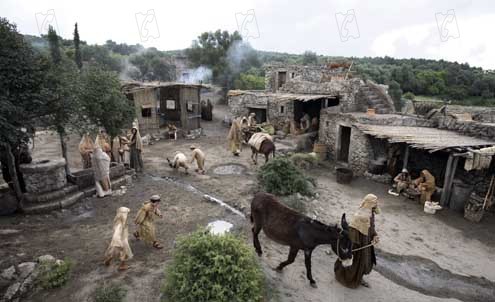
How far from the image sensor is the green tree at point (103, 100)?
9523 millimetres

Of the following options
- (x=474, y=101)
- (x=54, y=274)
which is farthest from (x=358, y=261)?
(x=474, y=101)

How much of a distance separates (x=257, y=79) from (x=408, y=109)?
1715 cm

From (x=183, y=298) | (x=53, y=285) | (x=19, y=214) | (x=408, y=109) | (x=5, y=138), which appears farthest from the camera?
(x=408, y=109)

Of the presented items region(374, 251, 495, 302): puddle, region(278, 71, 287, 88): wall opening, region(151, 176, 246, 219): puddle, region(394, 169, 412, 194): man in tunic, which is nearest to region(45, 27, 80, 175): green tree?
region(151, 176, 246, 219): puddle

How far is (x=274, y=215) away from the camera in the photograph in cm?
581

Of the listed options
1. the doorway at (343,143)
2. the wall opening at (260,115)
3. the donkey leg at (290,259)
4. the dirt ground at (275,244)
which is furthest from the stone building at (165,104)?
the donkey leg at (290,259)

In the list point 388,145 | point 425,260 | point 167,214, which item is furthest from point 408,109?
point 167,214

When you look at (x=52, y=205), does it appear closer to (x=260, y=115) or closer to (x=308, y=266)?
(x=308, y=266)

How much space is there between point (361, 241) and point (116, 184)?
8142 millimetres

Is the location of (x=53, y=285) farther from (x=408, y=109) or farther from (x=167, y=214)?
(x=408, y=109)

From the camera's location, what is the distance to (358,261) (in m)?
5.55

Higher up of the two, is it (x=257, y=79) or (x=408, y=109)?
(x=257, y=79)

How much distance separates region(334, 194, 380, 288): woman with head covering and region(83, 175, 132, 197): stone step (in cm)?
774

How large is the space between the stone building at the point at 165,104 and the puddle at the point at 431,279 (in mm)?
15102
